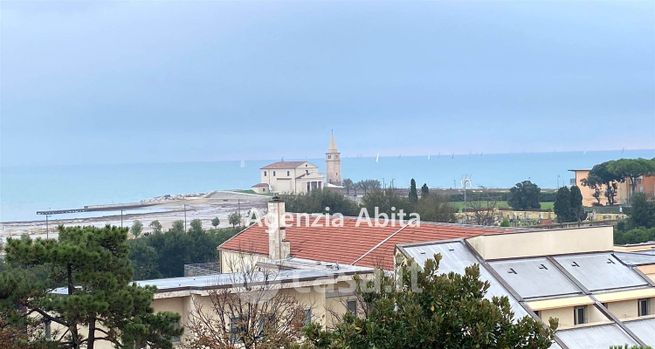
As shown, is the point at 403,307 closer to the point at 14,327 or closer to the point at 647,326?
the point at 14,327

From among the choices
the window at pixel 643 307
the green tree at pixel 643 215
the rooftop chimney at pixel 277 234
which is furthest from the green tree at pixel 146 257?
the green tree at pixel 643 215

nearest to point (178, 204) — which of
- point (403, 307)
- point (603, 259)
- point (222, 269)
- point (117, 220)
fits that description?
point (117, 220)

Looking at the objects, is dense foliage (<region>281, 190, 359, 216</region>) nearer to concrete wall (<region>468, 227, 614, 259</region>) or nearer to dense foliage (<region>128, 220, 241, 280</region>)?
dense foliage (<region>128, 220, 241, 280</region>)

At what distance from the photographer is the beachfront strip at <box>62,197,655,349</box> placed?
1933cm

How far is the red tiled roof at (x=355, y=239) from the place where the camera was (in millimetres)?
23531

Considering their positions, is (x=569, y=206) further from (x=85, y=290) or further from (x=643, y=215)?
(x=85, y=290)

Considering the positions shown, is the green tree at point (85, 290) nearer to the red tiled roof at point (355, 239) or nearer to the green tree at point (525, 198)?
the red tiled roof at point (355, 239)

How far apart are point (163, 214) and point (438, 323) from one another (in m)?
96.4

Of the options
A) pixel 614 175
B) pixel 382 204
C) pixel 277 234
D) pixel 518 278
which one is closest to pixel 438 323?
pixel 518 278

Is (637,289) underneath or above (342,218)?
underneath

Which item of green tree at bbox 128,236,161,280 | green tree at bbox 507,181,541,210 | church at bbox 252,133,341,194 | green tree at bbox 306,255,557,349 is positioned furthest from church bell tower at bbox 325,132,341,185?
green tree at bbox 306,255,557,349

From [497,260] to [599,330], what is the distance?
2.75m

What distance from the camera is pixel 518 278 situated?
67.9ft

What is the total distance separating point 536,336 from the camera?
9.66m
